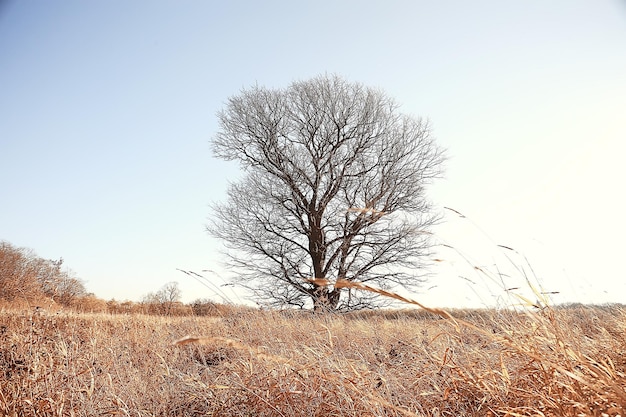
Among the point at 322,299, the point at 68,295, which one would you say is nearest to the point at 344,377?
the point at 322,299

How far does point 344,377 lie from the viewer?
1.91m

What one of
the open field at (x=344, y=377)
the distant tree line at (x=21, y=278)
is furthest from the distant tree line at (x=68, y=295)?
the open field at (x=344, y=377)

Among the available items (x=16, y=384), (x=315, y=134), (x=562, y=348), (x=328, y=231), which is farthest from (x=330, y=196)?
(x=562, y=348)

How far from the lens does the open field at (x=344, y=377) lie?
5.14ft

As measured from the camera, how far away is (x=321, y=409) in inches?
84.5

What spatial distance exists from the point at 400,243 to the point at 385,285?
128 cm

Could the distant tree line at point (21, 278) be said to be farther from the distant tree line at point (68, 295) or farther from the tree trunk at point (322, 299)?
the tree trunk at point (322, 299)

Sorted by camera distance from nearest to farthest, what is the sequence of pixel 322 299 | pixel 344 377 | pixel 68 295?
1. pixel 344 377
2. pixel 322 299
3. pixel 68 295

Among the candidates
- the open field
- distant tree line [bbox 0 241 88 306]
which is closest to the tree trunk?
the open field

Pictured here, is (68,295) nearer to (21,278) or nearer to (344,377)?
(21,278)

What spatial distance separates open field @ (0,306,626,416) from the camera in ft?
5.14

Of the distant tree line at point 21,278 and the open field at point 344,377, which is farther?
the distant tree line at point 21,278

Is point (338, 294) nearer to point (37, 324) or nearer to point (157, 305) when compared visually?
point (157, 305)

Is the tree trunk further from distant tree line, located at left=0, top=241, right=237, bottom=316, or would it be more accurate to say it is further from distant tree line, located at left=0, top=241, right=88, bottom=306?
distant tree line, located at left=0, top=241, right=88, bottom=306
